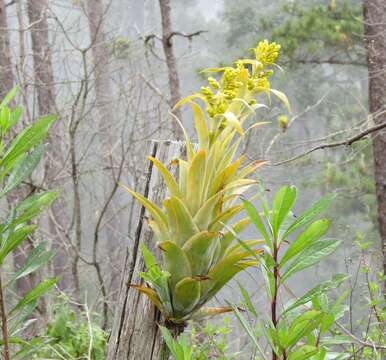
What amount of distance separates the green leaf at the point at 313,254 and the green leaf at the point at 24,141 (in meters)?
0.64

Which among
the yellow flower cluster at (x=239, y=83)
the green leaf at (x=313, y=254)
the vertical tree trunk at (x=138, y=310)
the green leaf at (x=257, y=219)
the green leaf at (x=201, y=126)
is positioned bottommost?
the vertical tree trunk at (x=138, y=310)

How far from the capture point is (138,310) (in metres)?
1.48

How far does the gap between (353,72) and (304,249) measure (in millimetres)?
23201

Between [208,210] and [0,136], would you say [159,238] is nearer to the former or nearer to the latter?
[208,210]

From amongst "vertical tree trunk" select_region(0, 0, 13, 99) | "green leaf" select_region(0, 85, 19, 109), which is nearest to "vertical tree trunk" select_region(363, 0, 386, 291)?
"vertical tree trunk" select_region(0, 0, 13, 99)

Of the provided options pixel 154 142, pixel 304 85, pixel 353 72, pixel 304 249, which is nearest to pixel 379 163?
pixel 154 142

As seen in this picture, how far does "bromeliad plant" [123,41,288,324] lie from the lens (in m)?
1.33

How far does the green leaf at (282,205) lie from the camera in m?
1.11

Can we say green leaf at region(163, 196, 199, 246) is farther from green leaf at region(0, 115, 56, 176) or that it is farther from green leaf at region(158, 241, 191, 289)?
green leaf at region(0, 115, 56, 176)

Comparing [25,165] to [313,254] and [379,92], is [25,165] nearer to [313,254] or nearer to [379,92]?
[313,254]

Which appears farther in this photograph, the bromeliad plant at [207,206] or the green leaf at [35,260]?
the green leaf at [35,260]

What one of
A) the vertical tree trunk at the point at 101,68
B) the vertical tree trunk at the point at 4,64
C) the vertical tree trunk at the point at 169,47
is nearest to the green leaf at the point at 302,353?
the vertical tree trunk at the point at 101,68

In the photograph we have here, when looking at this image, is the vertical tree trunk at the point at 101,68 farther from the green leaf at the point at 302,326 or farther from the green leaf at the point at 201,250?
the green leaf at the point at 302,326

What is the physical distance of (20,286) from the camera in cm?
857
